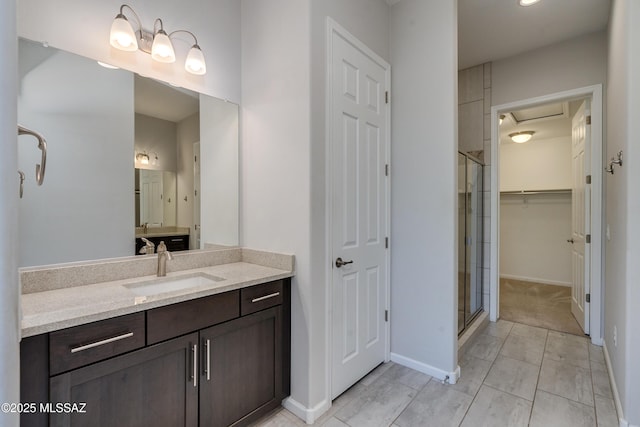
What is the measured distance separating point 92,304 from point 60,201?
0.65 m

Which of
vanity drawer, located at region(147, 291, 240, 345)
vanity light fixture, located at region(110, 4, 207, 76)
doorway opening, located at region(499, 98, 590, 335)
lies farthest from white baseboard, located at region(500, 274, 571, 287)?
vanity light fixture, located at region(110, 4, 207, 76)

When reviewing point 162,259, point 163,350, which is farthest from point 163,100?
point 163,350

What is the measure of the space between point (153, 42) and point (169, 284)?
4.55 ft

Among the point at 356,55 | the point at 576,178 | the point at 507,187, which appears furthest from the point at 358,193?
the point at 507,187

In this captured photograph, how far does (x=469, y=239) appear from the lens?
3002 millimetres

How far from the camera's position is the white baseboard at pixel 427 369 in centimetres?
221

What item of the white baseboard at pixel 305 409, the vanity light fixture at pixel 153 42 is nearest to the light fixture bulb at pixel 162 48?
the vanity light fixture at pixel 153 42

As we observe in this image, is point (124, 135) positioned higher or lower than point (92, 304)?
higher

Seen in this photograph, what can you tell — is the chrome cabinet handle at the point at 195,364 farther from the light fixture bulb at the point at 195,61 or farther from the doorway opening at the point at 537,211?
the doorway opening at the point at 537,211

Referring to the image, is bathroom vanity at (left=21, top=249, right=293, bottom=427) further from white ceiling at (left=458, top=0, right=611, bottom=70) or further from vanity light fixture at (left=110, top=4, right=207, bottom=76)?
white ceiling at (left=458, top=0, right=611, bottom=70)

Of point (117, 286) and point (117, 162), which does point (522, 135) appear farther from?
point (117, 286)

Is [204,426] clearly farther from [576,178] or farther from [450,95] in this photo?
[576,178]

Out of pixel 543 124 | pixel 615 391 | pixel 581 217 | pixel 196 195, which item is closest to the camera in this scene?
pixel 615 391

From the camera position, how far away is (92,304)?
1.20 m
